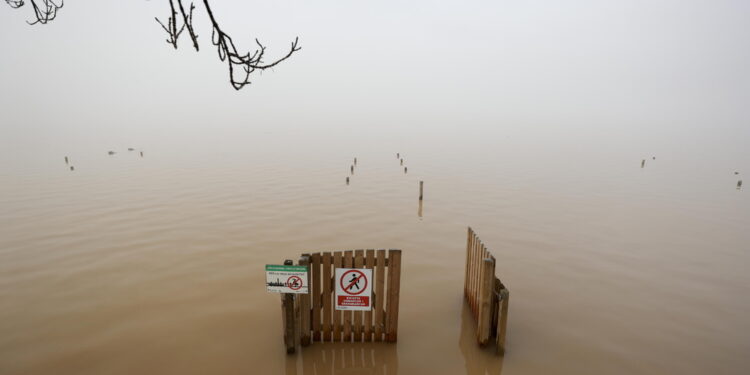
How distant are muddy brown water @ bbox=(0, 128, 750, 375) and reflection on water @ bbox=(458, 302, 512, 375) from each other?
0.11ft

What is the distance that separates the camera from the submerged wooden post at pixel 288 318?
5082mm

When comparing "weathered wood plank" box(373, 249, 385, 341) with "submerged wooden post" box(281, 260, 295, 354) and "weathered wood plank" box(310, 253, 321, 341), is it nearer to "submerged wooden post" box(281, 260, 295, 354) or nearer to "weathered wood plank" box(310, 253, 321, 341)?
"weathered wood plank" box(310, 253, 321, 341)

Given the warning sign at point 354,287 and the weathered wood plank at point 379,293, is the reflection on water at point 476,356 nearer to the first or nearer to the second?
the weathered wood plank at point 379,293

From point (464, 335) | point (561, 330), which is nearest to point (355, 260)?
point (464, 335)

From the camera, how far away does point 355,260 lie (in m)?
5.17

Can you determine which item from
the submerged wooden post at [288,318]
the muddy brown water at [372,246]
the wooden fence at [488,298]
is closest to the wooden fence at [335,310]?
the submerged wooden post at [288,318]

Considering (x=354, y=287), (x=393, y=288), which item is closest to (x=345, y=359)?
(x=354, y=287)

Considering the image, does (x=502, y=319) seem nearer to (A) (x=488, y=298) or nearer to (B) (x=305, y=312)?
(A) (x=488, y=298)

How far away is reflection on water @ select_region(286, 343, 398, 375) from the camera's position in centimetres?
534

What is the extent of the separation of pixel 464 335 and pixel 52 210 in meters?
15.6

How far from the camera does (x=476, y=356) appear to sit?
18.8 ft

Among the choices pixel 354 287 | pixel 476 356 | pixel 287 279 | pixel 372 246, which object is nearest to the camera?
pixel 287 279

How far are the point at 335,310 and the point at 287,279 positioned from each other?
1059 mm

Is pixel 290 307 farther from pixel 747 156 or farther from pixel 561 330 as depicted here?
pixel 747 156
